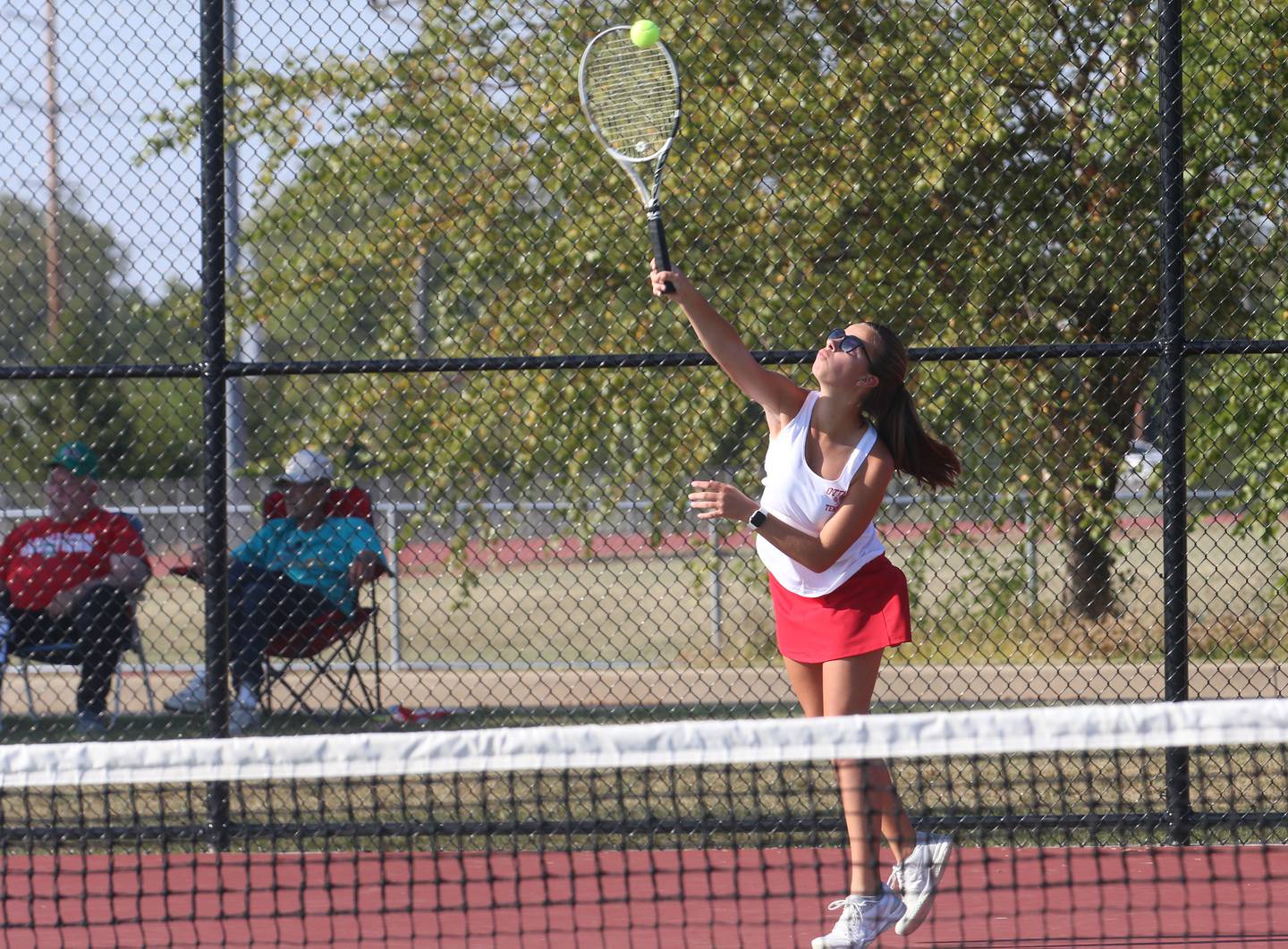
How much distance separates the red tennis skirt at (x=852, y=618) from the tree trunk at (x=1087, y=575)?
2.84m

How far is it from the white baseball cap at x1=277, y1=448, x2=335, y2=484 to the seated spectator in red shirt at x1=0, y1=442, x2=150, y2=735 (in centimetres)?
70

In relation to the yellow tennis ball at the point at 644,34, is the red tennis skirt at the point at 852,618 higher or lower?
lower

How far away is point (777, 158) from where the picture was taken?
19.4ft

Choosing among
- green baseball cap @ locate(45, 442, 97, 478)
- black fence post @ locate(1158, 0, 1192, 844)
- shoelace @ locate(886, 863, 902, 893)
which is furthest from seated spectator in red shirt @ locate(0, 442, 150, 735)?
black fence post @ locate(1158, 0, 1192, 844)

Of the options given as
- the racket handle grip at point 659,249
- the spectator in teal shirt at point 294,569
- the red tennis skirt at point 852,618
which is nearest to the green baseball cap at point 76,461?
the spectator in teal shirt at point 294,569

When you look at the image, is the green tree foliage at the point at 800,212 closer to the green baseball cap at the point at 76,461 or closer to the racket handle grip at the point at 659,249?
the green baseball cap at the point at 76,461

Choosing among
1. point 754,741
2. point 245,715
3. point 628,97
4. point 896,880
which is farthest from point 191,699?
point 754,741

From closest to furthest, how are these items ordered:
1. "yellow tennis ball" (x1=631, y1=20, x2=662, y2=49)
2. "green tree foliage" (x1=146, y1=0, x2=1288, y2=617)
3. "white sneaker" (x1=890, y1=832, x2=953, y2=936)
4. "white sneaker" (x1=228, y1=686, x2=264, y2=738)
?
"white sneaker" (x1=890, y1=832, x2=953, y2=936), "yellow tennis ball" (x1=631, y1=20, x2=662, y2=49), "green tree foliage" (x1=146, y1=0, x2=1288, y2=617), "white sneaker" (x1=228, y1=686, x2=264, y2=738)

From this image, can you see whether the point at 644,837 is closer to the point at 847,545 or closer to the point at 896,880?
the point at 896,880

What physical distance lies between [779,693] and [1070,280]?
2666 mm

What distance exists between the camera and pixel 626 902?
12.3ft

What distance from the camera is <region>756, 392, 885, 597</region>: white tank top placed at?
3531mm

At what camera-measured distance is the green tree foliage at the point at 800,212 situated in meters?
5.79

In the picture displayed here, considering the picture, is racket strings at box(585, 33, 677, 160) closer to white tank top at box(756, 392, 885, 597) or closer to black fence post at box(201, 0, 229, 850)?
white tank top at box(756, 392, 885, 597)
